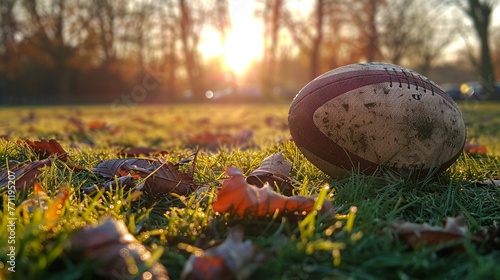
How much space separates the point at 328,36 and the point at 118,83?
1663 centimetres

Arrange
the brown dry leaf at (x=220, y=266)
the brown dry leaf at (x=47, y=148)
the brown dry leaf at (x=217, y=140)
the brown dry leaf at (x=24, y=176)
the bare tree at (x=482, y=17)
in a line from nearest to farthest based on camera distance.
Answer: the brown dry leaf at (x=220, y=266), the brown dry leaf at (x=24, y=176), the brown dry leaf at (x=47, y=148), the brown dry leaf at (x=217, y=140), the bare tree at (x=482, y=17)

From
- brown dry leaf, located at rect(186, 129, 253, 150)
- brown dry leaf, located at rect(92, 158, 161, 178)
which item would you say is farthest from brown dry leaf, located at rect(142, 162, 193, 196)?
brown dry leaf, located at rect(186, 129, 253, 150)

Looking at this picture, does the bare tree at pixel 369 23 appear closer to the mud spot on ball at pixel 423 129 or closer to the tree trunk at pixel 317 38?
the tree trunk at pixel 317 38

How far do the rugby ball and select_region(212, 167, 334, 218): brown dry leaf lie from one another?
0.92 m

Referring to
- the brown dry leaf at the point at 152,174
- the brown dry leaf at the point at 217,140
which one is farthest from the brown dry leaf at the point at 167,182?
the brown dry leaf at the point at 217,140

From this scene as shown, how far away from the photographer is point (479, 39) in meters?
26.5

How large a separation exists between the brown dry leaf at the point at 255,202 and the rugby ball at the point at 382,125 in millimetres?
917

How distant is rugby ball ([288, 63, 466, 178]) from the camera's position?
2818mm

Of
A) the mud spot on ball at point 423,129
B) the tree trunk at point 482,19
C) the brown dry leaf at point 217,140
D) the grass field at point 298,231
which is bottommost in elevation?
the brown dry leaf at point 217,140

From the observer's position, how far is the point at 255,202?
2.00 meters

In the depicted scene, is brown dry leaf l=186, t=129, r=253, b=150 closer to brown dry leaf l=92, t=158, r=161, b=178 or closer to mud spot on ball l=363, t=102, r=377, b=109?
brown dry leaf l=92, t=158, r=161, b=178

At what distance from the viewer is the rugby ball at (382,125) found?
9.25ft

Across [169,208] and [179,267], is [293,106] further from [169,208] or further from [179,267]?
[179,267]

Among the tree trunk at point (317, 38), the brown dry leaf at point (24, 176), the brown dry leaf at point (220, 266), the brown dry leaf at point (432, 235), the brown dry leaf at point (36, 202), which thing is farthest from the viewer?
the tree trunk at point (317, 38)
